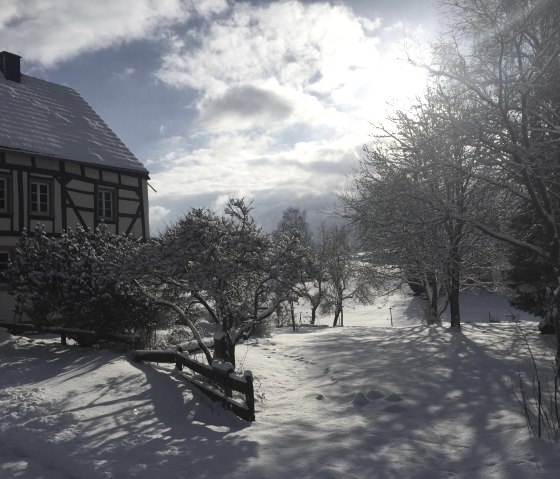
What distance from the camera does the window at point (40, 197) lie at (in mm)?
16391

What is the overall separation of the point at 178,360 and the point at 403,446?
4.40m

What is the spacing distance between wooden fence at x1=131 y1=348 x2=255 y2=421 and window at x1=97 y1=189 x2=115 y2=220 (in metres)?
11.0

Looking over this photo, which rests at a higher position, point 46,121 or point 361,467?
point 46,121

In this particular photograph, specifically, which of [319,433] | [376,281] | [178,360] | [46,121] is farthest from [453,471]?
[46,121]

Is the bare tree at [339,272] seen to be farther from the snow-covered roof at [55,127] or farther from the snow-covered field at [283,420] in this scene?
the snow-covered field at [283,420]

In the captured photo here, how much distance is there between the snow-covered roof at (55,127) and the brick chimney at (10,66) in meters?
0.26

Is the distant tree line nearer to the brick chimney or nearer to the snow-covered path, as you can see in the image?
the snow-covered path

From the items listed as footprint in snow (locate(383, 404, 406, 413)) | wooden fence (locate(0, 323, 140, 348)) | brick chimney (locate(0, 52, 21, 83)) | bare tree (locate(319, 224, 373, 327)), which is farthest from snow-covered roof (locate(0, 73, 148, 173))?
bare tree (locate(319, 224, 373, 327))

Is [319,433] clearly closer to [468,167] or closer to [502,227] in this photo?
[468,167]

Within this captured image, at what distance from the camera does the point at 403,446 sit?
17.1ft

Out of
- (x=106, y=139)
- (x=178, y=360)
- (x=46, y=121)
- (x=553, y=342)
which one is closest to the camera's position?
(x=178, y=360)

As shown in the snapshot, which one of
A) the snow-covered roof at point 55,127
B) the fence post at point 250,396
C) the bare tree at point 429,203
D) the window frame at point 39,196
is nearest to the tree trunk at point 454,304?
the bare tree at point 429,203

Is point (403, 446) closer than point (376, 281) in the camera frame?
Yes

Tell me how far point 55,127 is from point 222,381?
49.8 ft
